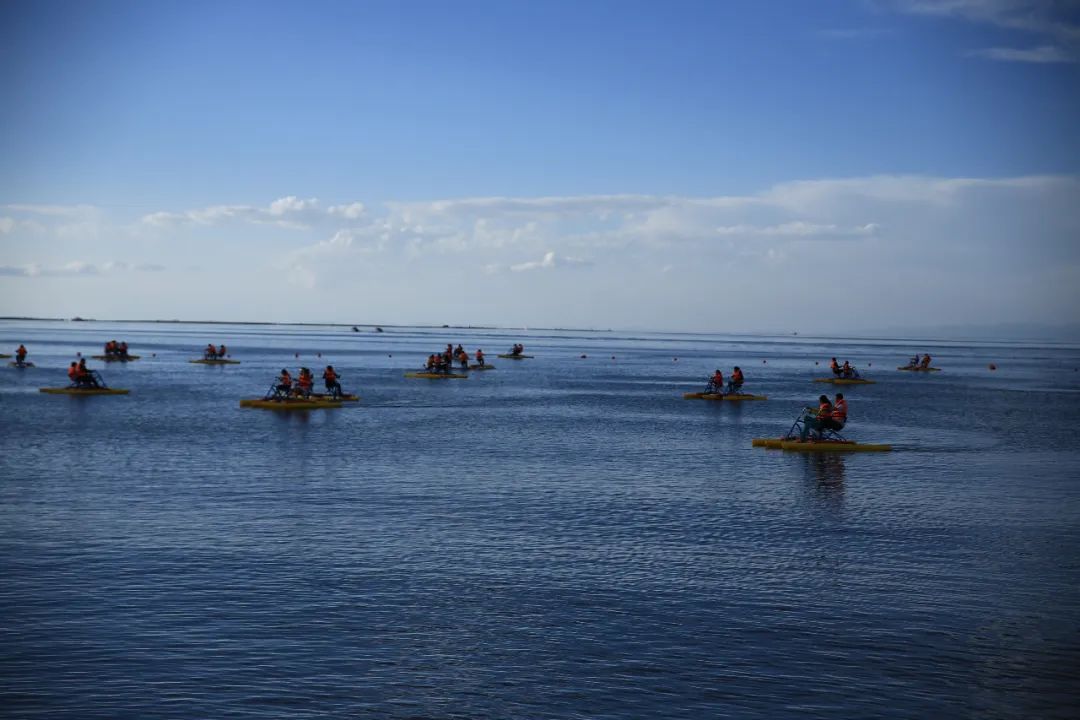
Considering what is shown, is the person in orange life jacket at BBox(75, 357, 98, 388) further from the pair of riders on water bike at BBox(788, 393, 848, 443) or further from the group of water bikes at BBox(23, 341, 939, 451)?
the pair of riders on water bike at BBox(788, 393, 848, 443)

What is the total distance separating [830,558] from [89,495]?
20475 mm

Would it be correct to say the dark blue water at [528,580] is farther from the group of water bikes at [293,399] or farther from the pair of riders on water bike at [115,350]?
the pair of riders on water bike at [115,350]

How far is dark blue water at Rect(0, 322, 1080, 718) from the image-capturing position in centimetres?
1429

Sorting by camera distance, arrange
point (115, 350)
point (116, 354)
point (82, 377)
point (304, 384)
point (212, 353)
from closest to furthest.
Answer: point (304, 384) → point (82, 377) → point (212, 353) → point (116, 354) → point (115, 350)

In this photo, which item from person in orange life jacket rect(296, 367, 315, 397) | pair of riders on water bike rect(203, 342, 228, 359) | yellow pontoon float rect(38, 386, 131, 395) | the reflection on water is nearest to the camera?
the reflection on water

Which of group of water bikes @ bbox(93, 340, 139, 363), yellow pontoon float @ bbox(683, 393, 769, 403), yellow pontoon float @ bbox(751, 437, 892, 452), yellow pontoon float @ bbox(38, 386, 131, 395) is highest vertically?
group of water bikes @ bbox(93, 340, 139, 363)

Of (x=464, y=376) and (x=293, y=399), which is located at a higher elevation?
(x=464, y=376)

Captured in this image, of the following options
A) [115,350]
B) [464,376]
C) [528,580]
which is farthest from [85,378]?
[528,580]

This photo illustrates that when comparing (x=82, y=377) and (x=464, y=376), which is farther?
(x=464, y=376)

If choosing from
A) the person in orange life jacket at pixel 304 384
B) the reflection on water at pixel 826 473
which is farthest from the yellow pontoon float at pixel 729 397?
the reflection on water at pixel 826 473

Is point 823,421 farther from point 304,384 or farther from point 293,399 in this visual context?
point 304,384

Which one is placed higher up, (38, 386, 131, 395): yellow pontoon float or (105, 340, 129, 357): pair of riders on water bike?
(105, 340, 129, 357): pair of riders on water bike

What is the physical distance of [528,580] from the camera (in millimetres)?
20203

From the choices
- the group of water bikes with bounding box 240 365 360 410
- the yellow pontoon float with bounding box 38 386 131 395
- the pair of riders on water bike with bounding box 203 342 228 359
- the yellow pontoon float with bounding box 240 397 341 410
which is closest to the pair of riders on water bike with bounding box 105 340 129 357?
the pair of riders on water bike with bounding box 203 342 228 359
